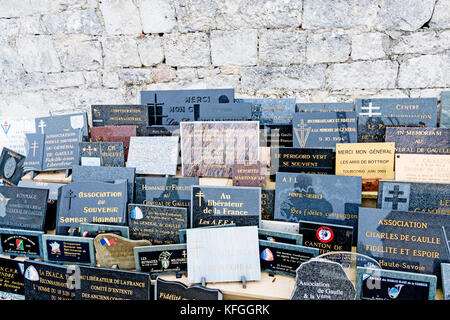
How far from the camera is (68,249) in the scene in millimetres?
2082

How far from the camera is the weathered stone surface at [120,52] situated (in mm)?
2758

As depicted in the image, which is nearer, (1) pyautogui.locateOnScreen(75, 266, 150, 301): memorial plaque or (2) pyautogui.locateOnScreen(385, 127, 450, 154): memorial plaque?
(1) pyautogui.locateOnScreen(75, 266, 150, 301): memorial plaque

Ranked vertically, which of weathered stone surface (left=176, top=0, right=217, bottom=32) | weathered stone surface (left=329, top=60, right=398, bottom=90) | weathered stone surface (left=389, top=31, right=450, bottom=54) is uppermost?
weathered stone surface (left=176, top=0, right=217, bottom=32)

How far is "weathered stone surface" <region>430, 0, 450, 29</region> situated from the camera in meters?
2.23

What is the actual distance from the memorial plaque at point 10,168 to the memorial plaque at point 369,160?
2.73 meters

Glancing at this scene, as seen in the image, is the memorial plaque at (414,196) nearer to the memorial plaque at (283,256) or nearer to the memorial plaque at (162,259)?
the memorial plaque at (283,256)

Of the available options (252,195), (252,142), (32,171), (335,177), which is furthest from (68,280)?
(335,177)

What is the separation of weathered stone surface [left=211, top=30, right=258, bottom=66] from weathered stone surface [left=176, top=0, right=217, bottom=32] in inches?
4.1

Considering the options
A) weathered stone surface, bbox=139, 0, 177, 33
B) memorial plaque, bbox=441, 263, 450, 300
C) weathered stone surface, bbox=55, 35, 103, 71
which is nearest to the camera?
memorial plaque, bbox=441, 263, 450, 300

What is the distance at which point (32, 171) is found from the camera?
8.45 feet

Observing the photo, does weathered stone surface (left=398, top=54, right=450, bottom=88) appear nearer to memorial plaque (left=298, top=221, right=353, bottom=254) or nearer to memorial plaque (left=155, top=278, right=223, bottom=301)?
memorial plaque (left=298, top=221, right=353, bottom=254)

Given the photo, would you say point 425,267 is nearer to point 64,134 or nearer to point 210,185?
point 210,185

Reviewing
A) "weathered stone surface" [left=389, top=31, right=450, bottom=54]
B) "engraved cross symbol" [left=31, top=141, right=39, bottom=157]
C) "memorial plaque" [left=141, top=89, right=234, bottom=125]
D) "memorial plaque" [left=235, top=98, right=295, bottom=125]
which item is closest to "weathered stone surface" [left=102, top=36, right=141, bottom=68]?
"memorial plaque" [left=141, top=89, right=234, bottom=125]

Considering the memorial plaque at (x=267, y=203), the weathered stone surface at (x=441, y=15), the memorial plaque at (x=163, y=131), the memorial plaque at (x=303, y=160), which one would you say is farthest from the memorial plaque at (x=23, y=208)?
the weathered stone surface at (x=441, y=15)
